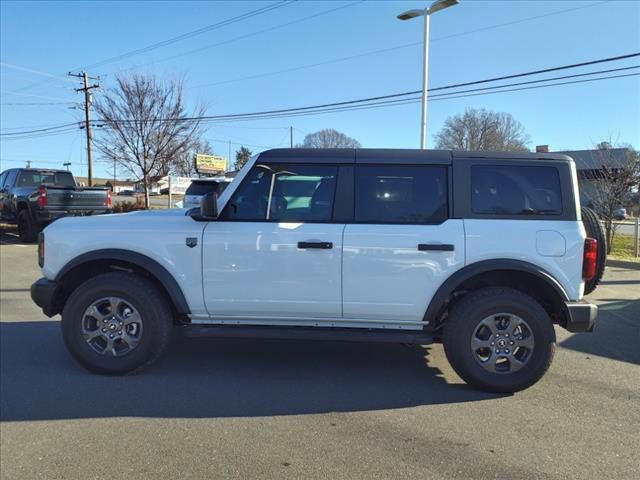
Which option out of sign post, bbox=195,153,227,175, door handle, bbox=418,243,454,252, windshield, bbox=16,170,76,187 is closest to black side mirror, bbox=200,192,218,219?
door handle, bbox=418,243,454,252

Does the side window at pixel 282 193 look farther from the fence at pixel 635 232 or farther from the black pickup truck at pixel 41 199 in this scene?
the fence at pixel 635 232

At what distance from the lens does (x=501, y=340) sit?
13.2 ft

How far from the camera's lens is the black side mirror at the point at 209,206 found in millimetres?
4051

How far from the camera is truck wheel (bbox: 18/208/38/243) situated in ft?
46.8

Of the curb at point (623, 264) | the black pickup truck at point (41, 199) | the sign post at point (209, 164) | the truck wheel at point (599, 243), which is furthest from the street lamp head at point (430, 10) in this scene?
the sign post at point (209, 164)

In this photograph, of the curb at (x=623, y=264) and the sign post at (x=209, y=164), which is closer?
the curb at (x=623, y=264)

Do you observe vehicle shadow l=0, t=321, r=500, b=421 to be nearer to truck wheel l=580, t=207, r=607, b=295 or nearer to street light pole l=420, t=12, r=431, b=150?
truck wheel l=580, t=207, r=607, b=295

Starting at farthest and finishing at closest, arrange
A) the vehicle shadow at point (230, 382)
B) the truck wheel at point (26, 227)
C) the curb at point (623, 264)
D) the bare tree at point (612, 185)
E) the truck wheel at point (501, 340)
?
the bare tree at point (612, 185) < the truck wheel at point (26, 227) < the curb at point (623, 264) < the truck wheel at point (501, 340) < the vehicle shadow at point (230, 382)

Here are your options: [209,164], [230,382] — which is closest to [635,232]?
[230,382]

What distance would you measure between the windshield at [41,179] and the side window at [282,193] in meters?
12.5

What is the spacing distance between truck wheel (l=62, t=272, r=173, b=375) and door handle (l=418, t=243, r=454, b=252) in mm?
2166

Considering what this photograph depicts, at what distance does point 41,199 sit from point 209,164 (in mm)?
31869

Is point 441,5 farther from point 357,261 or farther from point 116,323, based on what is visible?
point 116,323

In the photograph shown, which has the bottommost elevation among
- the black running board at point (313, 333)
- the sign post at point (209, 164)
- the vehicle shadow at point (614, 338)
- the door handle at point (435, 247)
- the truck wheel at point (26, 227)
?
the vehicle shadow at point (614, 338)
